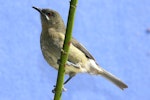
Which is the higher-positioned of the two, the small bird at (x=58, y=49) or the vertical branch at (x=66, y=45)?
the small bird at (x=58, y=49)

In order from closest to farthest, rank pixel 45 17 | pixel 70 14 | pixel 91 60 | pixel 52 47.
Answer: pixel 70 14, pixel 52 47, pixel 45 17, pixel 91 60

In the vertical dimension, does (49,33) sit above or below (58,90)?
above

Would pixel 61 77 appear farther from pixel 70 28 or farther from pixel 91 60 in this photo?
pixel 91 60

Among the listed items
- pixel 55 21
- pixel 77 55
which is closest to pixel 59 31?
pixel 55 21

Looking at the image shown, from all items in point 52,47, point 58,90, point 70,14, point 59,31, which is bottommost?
point 58,90

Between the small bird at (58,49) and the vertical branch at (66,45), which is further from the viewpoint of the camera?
the small bird at (58,49)

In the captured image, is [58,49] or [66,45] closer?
[66,45]

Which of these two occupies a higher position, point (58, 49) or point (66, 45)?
point (58, 49)

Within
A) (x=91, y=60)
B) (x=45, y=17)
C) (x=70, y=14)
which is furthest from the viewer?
(x=91, y=60)
